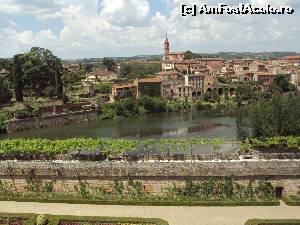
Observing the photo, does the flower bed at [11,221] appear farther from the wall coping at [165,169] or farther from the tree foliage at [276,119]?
the tree foliage at [276,119]

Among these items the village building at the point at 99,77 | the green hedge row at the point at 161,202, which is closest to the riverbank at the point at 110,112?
the village building at the point at 99,77

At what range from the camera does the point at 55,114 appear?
6400cm

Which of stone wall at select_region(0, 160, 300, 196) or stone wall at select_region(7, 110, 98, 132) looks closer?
stone wall at select_region(0, 160, 300, 196)

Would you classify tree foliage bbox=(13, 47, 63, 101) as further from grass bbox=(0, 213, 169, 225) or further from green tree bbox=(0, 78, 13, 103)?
grass bbox=(0, 213, 169, 225)

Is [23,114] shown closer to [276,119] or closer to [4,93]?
[4,93]

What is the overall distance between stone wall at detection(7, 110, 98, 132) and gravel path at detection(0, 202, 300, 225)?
36.5 meters

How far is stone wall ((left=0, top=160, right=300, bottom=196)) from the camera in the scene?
2427 cm

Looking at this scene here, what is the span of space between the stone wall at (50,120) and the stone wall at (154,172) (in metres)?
34.4

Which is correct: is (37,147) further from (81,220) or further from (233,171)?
(233,171)

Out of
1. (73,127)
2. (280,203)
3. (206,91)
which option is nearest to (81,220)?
(280,203)

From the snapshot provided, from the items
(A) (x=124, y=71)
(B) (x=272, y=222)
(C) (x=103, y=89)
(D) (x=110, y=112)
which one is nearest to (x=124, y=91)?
(C) (x=103, y=89)

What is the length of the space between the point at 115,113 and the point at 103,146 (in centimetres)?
4039

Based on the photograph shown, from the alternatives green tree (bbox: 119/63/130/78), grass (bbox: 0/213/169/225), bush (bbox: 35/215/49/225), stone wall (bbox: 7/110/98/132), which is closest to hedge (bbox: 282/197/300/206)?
grass (bbox: 0/213/169/225)

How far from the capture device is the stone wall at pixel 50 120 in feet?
193
